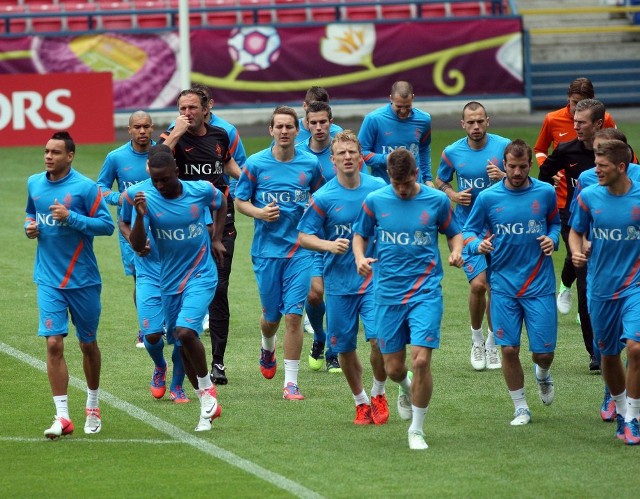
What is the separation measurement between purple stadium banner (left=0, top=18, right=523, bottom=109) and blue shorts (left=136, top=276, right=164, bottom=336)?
18427 millimetres

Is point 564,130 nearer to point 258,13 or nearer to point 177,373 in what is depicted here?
point 177,373

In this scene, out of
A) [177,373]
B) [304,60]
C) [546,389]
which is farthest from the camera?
[304,60]

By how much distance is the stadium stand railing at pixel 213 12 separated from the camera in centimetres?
2956

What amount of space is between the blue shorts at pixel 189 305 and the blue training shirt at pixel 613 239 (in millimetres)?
2697

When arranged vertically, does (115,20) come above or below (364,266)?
above

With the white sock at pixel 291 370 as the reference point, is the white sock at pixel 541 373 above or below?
above

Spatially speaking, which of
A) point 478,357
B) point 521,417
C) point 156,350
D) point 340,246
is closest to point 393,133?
point 478,357

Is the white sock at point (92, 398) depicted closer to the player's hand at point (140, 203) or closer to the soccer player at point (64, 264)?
the soccer player at point (64, 264)

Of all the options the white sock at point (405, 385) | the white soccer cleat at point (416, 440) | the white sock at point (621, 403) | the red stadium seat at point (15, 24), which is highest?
the red stadium seat at point (15, 24)

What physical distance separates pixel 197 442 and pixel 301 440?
71 centimetres

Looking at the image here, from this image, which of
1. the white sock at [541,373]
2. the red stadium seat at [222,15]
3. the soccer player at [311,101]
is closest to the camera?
the white sock at [541,373]

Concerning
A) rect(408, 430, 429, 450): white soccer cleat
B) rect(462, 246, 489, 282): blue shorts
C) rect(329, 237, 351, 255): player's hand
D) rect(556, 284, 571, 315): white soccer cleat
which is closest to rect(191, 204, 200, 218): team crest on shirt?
rect(329, 237, 351, 255): player's hand

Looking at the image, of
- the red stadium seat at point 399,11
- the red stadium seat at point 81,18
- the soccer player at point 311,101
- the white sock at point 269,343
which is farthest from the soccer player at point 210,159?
the red stadium seat at point 399,11

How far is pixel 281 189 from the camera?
36.7 ft
